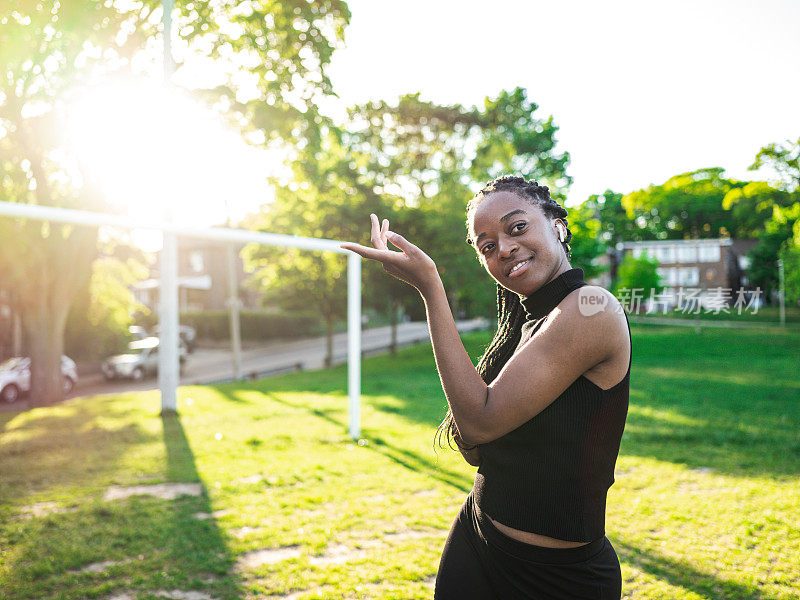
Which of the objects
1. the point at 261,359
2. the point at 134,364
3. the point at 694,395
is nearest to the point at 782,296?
the point at 694,395

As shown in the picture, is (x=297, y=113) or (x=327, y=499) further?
(x=297, y=113)

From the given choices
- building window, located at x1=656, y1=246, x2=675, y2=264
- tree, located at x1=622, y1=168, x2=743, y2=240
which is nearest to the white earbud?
building window, located at x1=656, y1=246, x2=675, y2=264

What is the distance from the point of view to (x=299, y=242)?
26.9 ft

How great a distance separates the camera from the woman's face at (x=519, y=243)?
1506 mm

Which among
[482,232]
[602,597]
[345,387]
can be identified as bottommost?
[345,387]

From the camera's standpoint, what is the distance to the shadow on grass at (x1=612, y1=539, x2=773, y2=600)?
3836 mm

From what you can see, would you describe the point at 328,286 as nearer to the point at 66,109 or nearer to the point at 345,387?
the point at 345,387

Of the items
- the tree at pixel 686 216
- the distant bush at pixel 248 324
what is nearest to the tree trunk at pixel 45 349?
the distant bush at pixel 248 324

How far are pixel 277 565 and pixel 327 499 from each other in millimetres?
1638

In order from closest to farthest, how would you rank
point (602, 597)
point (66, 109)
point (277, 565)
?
point (602, 597), point (277, 565), point (66, 109)

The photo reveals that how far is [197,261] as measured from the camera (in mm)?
50125

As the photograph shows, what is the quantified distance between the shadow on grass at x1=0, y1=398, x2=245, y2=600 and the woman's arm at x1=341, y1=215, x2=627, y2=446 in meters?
3.21

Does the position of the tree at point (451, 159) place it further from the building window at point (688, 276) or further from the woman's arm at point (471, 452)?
the woman's arm at point (471, 452)

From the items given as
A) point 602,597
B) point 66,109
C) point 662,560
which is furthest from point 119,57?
point 602,597
